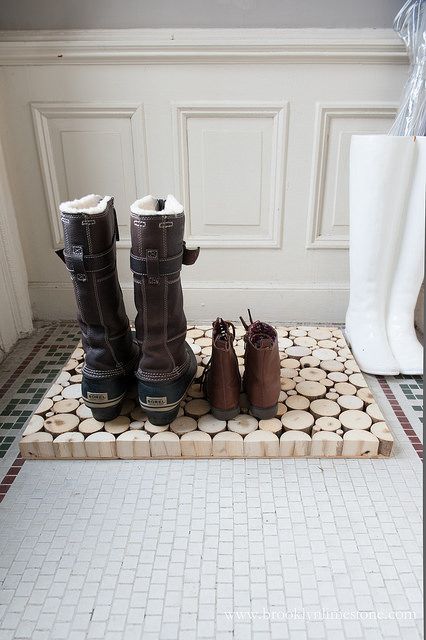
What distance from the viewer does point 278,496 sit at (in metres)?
0.84

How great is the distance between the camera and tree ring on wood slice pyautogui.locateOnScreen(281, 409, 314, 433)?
933 millimetres

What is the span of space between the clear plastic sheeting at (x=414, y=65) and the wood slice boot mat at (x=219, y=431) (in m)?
0.66

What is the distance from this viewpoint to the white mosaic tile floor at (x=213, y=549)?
2.12ft

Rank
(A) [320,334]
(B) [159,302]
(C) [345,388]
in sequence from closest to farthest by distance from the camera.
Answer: (B) [159,302] < (C) [345,388] < (A) [320,334]

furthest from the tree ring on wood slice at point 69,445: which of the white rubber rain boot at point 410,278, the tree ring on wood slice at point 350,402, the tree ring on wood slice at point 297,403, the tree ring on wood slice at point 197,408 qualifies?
the white rubber rain boot at point 410,278

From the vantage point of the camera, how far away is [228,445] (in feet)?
3.01

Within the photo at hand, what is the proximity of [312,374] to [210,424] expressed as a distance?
302 millimetres

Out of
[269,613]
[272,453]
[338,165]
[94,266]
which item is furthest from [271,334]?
A: [338,165]

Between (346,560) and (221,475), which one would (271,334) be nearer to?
(221,475)

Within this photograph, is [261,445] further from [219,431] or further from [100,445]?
[100,445]

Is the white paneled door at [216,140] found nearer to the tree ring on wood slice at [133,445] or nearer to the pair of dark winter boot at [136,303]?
the pair of dark winter boot at [136,303]

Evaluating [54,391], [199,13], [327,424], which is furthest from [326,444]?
[199,13]
